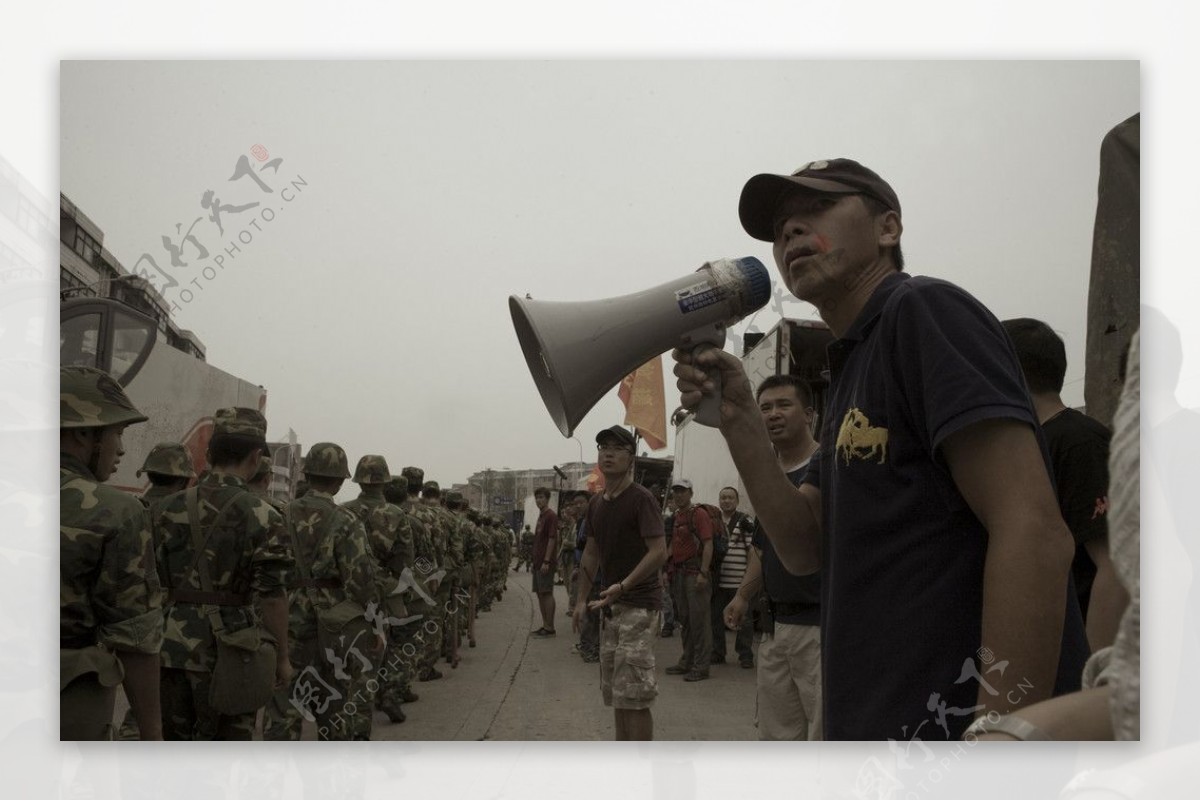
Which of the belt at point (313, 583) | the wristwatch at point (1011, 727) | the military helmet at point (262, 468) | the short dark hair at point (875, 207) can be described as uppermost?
the short dark hair at point (875, 207)

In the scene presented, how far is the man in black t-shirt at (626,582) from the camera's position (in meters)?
3.63

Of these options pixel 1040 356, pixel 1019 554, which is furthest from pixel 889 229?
pixel 1040 356

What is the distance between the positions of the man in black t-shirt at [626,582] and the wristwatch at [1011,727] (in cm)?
275

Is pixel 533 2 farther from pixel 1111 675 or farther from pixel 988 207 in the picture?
pixel 1111 675

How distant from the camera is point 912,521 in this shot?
4.41 ft

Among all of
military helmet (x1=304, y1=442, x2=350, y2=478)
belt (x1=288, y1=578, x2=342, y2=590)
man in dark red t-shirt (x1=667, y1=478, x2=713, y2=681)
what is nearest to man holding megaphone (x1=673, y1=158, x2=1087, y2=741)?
military helmet (x1=304, y1=442, x2=350, y2=478)

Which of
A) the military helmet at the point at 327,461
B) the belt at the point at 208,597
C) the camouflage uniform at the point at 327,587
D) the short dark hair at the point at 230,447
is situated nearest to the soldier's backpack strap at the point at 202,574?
the belt at the point at 208,597

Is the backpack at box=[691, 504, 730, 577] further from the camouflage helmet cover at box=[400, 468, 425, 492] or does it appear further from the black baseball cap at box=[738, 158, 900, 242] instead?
the black baseball cap at box=[738, 158, 900, 242]

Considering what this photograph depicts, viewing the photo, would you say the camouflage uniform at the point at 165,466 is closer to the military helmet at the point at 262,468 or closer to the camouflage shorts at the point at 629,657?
the military helmet at the point at 262,468

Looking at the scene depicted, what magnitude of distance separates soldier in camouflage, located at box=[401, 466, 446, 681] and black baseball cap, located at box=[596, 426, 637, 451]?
173cm

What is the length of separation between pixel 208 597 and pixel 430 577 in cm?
286

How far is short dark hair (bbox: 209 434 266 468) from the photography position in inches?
121

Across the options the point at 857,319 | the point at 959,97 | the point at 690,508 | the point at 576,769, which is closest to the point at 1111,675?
the point at 857,319

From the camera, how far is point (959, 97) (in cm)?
299
